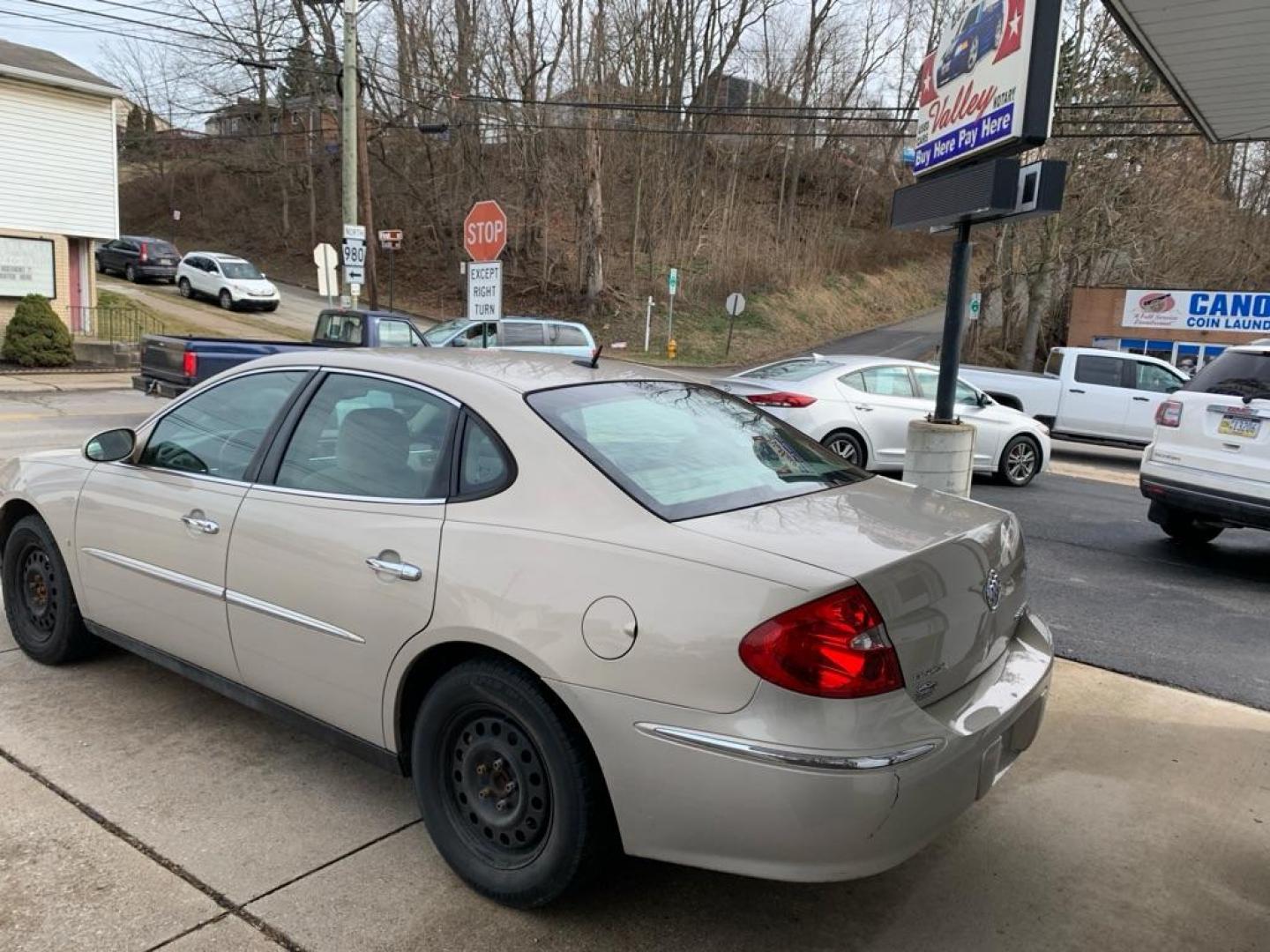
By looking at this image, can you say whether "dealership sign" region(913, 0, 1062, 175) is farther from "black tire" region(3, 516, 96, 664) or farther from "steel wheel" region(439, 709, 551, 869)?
"black tire" region(3, 516, 96, 664)

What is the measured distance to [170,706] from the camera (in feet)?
13.1

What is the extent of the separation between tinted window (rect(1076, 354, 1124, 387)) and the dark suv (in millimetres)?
31458

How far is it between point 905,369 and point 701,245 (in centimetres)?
2956

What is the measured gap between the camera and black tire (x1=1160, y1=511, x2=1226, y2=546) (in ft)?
26.6

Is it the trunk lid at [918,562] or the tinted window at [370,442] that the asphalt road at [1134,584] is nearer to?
the trunk lid at [918,562]

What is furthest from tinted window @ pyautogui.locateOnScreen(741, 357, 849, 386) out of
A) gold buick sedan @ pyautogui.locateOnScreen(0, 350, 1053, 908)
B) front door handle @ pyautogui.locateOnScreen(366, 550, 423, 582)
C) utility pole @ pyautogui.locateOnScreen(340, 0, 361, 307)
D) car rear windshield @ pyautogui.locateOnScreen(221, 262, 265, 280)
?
car rear windshield @ pyautogui.locateOnScreen(221, 262, 265, 280)

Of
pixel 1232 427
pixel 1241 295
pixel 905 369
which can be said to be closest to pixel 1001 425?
pixel 905 369

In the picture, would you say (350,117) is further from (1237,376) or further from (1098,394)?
(1237,376)

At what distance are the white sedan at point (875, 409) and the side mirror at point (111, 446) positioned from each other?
6672 mm

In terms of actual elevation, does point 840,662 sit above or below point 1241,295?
below

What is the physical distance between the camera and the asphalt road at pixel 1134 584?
5195 mm

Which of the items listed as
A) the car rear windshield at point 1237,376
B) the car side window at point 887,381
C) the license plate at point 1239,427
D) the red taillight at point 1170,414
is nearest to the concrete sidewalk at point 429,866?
the license plate at point 1239,427

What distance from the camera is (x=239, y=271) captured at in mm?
31078

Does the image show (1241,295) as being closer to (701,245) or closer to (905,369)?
(905,369)
